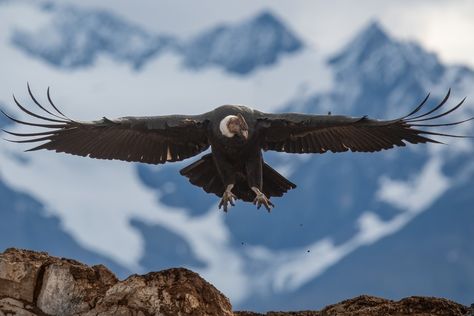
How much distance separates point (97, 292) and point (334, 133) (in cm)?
486

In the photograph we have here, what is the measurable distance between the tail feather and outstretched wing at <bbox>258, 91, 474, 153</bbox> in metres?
0.44

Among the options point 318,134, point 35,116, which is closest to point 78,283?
point 35,116

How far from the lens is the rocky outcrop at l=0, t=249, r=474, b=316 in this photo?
8.97m

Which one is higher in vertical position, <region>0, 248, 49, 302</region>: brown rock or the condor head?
the condor head

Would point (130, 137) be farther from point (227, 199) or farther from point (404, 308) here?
point (404, 308)

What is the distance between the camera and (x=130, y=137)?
42.7 ft

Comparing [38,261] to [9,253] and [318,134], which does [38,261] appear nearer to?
[9,253]

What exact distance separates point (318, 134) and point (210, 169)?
1671mm

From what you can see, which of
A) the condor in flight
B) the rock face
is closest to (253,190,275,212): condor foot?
the condor in flight

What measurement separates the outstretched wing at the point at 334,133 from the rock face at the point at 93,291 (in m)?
3.49

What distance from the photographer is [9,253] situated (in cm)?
974

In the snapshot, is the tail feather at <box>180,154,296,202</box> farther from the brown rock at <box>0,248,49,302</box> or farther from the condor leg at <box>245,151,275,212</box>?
the brown rock at <box>0,248,49,302</box>

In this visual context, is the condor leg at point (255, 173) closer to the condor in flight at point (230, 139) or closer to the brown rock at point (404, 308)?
the condor in flight at point (230, 139)

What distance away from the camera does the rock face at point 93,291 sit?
896 cm
